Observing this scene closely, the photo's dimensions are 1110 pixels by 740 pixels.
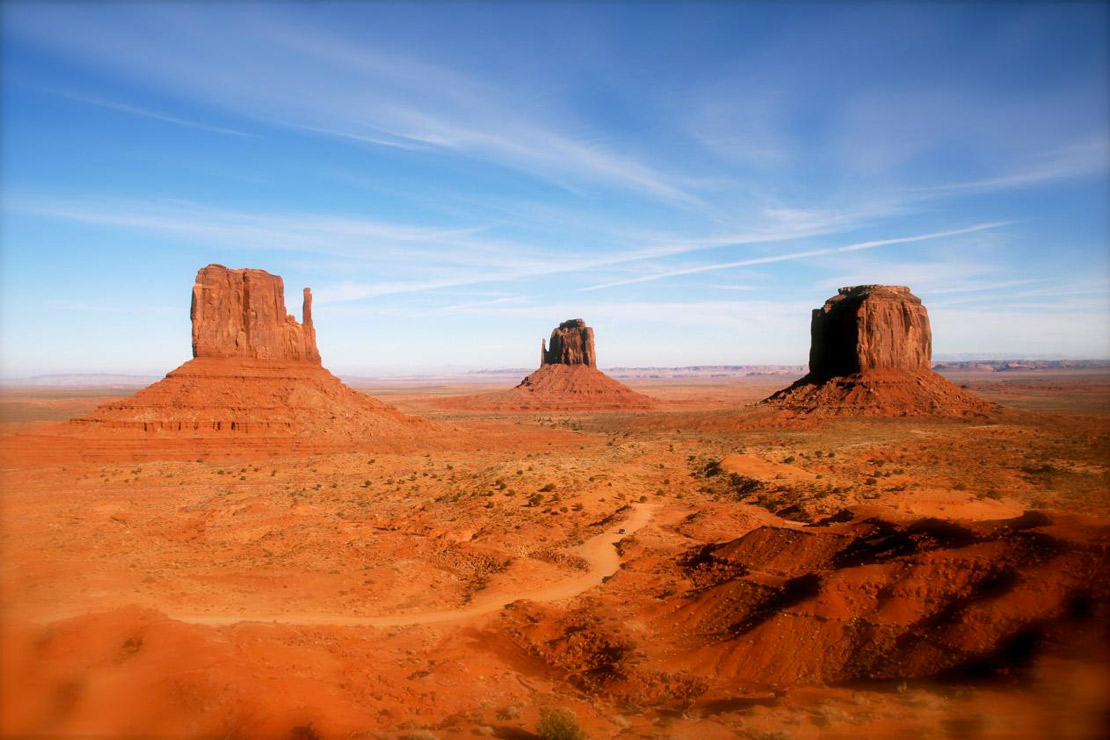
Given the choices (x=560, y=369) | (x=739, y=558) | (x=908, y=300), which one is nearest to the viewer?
(x=739, y=558)

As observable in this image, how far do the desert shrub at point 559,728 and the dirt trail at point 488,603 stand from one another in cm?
632

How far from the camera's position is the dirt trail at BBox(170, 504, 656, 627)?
549 inches

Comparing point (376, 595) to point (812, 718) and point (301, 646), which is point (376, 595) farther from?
point (812, 718)

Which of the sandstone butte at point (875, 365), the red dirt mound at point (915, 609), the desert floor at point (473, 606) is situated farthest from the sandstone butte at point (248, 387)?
the sandstone butte at point (875, 365)

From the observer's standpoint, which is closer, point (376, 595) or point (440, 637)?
point (440, 637)

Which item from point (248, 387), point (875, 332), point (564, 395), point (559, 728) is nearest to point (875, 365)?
point (875, 332)

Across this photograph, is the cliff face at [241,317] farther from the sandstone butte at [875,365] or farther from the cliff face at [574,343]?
the cliff face at [574,343]

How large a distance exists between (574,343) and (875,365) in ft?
202

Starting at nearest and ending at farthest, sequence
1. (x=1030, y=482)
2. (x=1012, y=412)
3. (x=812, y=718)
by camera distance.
Answer: (x=812, y=718) < (x=1030, y=482) < (x=1012, y=412)

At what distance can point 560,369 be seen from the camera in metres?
119

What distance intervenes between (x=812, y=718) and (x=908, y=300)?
7264 cm

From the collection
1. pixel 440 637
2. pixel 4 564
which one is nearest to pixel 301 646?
pixel 440 637

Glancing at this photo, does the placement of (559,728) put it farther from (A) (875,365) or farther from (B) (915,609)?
(A) (875,365)

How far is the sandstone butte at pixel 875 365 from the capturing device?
2447 inches
